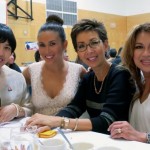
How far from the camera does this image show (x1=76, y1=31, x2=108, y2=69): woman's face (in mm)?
1709

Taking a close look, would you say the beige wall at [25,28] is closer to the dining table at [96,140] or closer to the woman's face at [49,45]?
the woman's face at [49,45]

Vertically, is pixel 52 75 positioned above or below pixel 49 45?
below

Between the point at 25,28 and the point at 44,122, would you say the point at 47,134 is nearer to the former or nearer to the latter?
the point at 44,122

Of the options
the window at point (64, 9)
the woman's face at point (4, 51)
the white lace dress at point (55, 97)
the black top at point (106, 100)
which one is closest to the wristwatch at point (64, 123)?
the black top at point (106, 100)

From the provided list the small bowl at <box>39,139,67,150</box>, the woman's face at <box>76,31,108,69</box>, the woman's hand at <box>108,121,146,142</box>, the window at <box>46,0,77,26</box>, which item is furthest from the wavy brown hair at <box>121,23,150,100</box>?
the window at <box>46,0,77,26</box>

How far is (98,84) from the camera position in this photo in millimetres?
1752

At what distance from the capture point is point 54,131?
4.43ft

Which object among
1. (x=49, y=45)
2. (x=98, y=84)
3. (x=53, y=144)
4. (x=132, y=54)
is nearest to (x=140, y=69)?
(x=132, y=54)

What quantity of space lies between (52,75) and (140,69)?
731 millimetres

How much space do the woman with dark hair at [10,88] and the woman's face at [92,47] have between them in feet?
1.60

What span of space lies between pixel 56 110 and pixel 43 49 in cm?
46

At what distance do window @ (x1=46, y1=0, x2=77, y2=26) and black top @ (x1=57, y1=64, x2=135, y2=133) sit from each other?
240 inches

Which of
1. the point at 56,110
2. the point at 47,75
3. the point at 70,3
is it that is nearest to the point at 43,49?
the point at 47,75

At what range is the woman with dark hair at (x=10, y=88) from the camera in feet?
5.73
